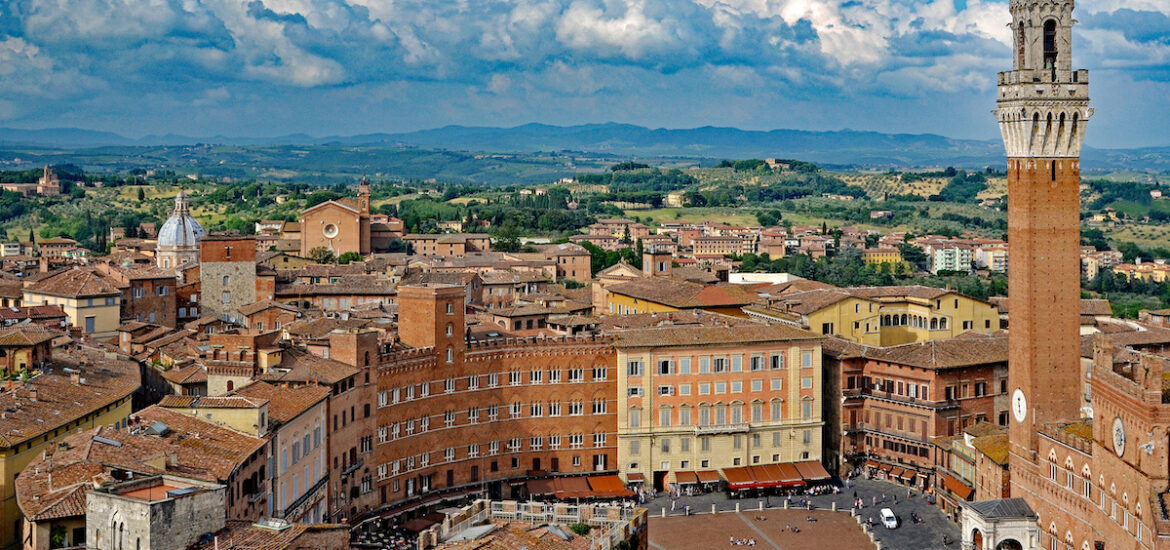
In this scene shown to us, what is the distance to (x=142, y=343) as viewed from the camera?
6181 cm

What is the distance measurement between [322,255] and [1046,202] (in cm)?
6963

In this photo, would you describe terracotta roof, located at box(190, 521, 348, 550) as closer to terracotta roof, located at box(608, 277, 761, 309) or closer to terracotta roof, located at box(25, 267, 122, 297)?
terracotta roof, located at box(25, 267, 122, 297)

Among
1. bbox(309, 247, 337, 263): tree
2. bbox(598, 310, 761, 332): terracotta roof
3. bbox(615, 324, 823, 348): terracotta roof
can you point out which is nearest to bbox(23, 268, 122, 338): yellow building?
bbox(598, 310, 761, 332): terracotta roof

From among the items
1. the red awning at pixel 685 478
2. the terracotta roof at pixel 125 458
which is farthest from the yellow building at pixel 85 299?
the terracotta roof at pixel 125 458

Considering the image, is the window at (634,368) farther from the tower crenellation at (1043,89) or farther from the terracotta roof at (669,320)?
the tower crenellation at (1043,89)

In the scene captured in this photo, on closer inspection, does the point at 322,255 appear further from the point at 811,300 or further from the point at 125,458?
the point at 125,458

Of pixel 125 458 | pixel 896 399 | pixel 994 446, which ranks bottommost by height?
pixel 994 446

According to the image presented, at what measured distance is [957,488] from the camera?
54.8m

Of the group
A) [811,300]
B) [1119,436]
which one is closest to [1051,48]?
[1119,436]

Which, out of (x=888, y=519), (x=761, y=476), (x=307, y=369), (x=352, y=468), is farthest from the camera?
(x=761, y=476)

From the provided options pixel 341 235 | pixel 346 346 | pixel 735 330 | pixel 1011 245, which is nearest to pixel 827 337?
pixel 735 330

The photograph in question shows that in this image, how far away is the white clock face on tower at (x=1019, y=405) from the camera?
163 ft

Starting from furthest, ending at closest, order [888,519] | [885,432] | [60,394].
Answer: [885,432], [888,519], [60,394]

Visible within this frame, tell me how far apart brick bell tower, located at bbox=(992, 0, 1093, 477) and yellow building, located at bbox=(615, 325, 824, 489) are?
1230 centimetres
